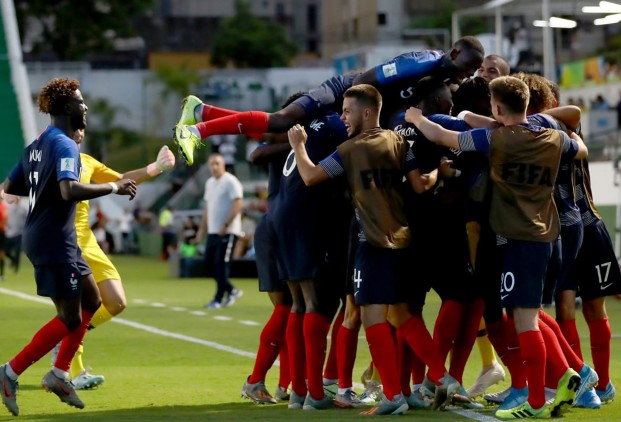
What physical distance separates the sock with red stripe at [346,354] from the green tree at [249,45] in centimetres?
7990

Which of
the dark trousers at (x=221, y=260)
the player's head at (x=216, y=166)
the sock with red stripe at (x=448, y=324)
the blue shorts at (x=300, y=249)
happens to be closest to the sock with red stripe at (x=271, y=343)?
the blue shorts at (x=300, y=249)

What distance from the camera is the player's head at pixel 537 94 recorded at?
985cm

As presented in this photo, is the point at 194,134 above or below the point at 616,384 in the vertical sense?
above

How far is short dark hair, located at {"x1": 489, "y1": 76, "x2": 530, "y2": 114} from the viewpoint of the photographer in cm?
909

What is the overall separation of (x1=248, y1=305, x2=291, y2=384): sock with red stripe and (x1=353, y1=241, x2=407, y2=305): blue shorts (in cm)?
118

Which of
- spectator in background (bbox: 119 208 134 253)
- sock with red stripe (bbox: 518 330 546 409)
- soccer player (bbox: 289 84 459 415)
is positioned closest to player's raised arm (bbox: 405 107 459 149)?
soccer player (bbox: 289 84 459 415)

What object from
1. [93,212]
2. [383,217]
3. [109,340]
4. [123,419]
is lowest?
[93,212]

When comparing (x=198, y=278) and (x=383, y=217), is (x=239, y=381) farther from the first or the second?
(x=198, y=278)

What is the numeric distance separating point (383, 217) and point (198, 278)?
1960 centimetres

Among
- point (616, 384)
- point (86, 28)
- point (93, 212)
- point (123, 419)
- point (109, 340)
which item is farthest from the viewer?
point (86, 28)

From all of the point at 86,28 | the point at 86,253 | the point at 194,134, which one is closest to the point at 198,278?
the point at 86,253

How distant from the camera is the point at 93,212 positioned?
4822 cm

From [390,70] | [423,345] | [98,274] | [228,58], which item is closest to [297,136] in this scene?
[390,70]

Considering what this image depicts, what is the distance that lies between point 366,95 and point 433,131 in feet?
1.58
